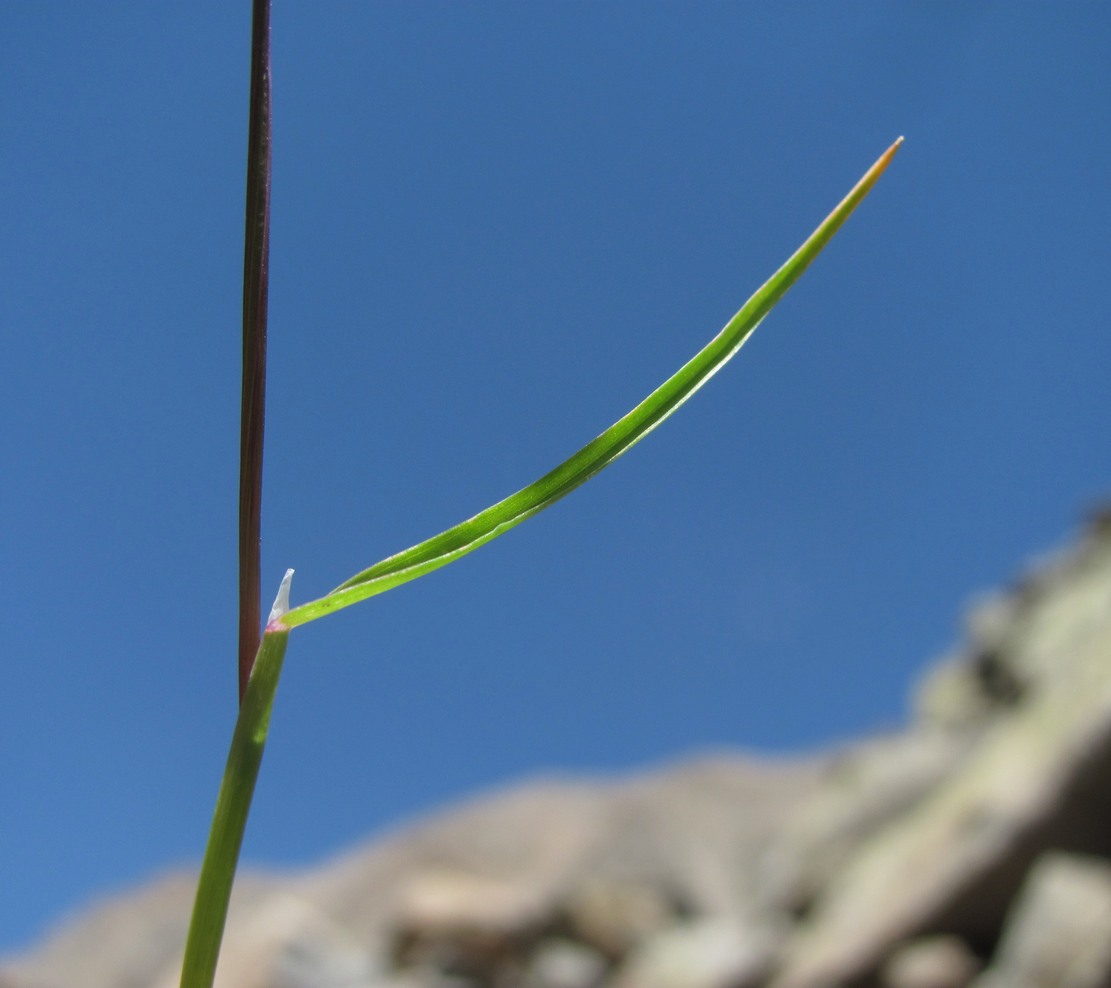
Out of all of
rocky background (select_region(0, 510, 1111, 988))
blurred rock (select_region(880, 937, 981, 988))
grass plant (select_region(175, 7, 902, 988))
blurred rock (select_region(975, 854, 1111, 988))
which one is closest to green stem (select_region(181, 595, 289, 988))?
grass plant (select_region(175, 7, 902, 988))

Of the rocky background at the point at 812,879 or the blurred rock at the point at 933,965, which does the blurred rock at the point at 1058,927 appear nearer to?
the rocky background at the point at 812,879

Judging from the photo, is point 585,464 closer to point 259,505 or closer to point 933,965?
point 259,505

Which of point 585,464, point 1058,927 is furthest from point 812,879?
point 585,464

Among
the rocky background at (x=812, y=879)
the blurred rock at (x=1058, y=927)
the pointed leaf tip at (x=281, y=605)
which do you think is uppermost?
the rocky background at (x=812, y=879)

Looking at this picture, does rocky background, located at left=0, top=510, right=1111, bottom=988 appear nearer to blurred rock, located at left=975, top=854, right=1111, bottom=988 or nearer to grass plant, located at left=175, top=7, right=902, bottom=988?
→ blurred rock, located at left=975, top=854, right=1111, bottom=988

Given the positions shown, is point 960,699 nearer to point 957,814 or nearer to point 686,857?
point 686,857

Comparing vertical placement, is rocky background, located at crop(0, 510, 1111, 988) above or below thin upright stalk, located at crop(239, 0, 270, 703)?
above

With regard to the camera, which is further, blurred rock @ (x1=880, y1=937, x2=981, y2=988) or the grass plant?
blurred rock @ (x1=880, y1=937, x2=981, y2=988)

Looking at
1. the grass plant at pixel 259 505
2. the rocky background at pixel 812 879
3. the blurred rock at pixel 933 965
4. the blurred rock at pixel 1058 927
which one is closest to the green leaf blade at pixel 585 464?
the grass plant at pixel 259 505
